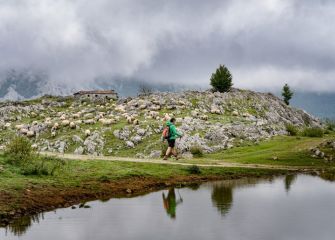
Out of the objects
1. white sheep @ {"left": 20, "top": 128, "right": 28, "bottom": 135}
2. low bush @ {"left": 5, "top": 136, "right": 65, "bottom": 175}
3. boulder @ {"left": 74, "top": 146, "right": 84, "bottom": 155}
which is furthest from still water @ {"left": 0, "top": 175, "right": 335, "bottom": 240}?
white sheep @ {"left": 20, "top": 128, "right": 28, "bottom": 135}

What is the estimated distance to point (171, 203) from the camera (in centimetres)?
3070

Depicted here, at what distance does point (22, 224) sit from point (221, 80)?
108m

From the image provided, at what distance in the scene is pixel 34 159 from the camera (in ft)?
120

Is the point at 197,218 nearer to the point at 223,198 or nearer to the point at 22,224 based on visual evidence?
the point at 223,198

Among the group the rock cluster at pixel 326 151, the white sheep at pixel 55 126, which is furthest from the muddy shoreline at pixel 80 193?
the white sheep at pixel 55 126

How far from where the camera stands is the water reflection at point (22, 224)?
23219mm

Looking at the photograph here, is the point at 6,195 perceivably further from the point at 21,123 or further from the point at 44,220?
the point at 21,123

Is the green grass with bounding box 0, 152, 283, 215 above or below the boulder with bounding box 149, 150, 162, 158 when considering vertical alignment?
below

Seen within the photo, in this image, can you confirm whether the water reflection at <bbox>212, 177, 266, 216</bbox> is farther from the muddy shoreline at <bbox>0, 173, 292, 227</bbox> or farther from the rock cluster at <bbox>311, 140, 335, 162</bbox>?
the rock cluster at <bbox>311, 140, 335, 162</bbox>

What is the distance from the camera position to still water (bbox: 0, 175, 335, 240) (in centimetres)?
2233

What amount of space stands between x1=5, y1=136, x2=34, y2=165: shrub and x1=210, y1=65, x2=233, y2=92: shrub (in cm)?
9606

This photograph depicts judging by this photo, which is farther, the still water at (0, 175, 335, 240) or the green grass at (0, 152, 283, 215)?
the green grass at (0, 152, 283, 215)

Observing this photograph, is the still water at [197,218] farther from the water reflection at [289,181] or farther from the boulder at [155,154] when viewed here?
the boulder at [155,154]

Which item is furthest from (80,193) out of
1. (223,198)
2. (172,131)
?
→ (172,131)
